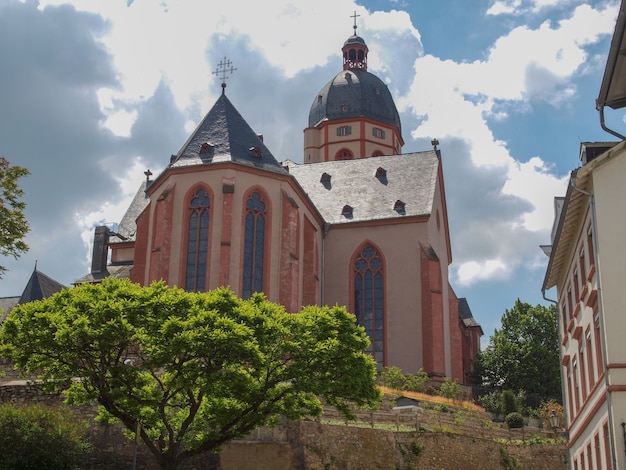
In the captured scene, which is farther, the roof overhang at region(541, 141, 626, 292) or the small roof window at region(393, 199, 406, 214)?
the small roof window at region(393, 199, 406, 214)

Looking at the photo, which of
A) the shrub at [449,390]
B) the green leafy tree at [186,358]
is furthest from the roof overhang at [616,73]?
the shrub at [449,390]

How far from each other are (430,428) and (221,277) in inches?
624

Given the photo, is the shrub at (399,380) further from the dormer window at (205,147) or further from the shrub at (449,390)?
the dormer window at (205,147)

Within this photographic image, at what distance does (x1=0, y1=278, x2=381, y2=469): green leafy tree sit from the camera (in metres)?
27.5

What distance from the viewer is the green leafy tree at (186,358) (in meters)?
27.5

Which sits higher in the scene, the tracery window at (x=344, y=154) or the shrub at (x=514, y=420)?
the tracery window at (x=344, y=154)

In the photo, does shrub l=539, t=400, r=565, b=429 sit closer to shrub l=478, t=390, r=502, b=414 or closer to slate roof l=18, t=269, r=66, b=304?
shrub l=478, t=390, r=502, b=414

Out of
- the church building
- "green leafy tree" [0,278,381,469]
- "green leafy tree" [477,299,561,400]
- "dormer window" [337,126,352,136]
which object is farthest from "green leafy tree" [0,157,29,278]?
"dormer window" [337,126,352,136]

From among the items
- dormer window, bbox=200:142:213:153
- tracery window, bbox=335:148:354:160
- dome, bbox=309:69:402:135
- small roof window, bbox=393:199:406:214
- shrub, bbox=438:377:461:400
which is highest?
dome, bbox=309:69:402:135

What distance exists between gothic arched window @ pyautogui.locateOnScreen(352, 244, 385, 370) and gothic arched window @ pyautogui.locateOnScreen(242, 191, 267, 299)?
8.43 m

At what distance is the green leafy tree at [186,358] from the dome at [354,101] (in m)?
54.1

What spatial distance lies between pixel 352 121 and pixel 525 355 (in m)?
29.0

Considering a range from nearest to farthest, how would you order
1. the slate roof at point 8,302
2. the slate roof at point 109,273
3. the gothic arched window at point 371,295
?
the gothic arched window at point 371,295 < the slate roof at point 109,273 < the slate roof at point 8,302

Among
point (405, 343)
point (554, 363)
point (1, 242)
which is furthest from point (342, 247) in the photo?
point (1, 242)
